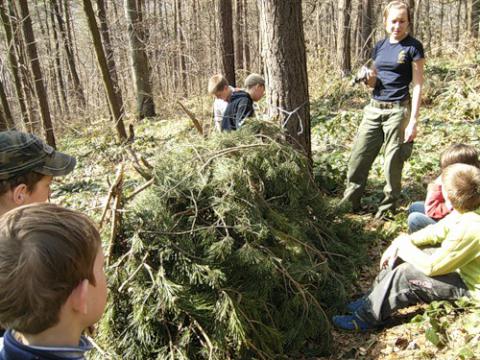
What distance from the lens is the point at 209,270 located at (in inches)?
96.3

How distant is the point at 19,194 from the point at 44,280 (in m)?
1.05

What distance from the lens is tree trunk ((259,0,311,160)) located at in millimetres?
3770

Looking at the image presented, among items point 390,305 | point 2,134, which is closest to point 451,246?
point 390,305

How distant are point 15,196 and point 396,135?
3.32m

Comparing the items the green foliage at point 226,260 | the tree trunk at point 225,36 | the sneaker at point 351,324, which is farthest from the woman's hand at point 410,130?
the tree trunk at point 225,36

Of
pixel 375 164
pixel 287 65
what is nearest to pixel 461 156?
pixel 287 65

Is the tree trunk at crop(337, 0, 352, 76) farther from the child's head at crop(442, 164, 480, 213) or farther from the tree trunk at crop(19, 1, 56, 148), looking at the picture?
the child's head at crop(442, 164, 480, 213)

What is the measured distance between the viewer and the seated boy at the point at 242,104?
13.7 ft

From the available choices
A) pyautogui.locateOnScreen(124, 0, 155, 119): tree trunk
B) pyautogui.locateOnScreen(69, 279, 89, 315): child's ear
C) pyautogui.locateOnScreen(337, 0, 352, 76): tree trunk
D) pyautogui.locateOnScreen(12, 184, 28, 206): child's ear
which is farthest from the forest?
pyautogui.locateOnScreen(124, 0, 155, 119): tree trunk

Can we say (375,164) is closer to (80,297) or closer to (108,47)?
(80,297)

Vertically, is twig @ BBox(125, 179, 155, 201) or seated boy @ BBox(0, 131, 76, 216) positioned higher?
seated boy @ BBox(0, 131, 76, 216)

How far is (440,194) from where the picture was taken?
131 inches

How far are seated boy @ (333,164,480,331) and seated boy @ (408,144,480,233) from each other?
1.78 feet

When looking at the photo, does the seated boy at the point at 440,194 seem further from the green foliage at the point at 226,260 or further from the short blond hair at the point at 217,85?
the short blond hair at the point at 217,85
